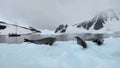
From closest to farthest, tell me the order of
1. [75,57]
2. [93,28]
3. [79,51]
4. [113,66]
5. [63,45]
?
[113,66]
[75,57]
[79,51]
[63,45]
[93,28]

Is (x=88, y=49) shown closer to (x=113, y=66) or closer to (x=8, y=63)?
(x=113, y=66)

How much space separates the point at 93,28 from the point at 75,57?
187 metres

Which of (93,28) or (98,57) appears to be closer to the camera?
(98,57)

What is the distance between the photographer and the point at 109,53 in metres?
9.48

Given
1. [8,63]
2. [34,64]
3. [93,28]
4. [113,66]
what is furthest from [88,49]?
[93,28]

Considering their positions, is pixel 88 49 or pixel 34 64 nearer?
pixel 34 64

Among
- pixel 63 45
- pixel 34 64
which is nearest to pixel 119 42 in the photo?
pixel 63 45

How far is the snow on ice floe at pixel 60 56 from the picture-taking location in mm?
8391

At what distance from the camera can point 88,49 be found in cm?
981

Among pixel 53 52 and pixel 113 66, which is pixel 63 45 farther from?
pixel 113 66

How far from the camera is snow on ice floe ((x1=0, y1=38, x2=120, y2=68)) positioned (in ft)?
27.5

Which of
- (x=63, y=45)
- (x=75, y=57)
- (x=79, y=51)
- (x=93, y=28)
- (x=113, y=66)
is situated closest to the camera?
(x=113, y=66)

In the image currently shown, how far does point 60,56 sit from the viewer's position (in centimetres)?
905

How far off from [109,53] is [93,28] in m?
187
